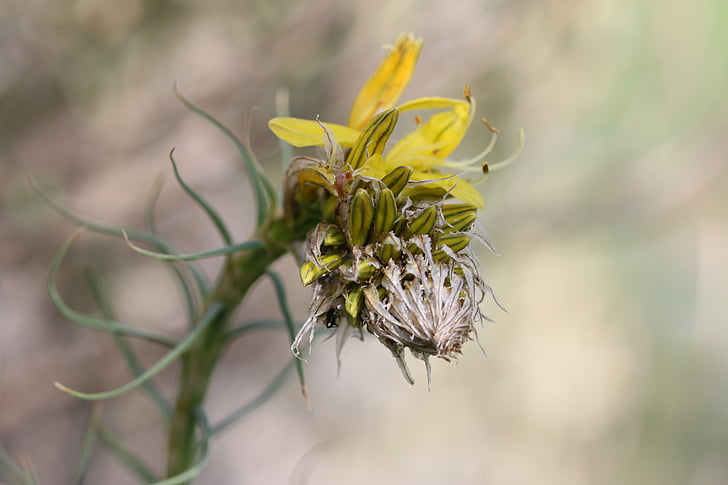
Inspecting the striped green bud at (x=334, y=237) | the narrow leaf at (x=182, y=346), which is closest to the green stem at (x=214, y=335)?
the narrow leaf at (x=182, y=346)

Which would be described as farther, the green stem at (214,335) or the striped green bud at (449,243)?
the green stem at (214,335)

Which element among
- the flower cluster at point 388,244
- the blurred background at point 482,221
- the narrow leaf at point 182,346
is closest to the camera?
the flower cluster at point 388,244

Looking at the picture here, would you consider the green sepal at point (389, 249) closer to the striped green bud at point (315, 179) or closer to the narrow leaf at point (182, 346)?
the striped green bud at point (315, 179)

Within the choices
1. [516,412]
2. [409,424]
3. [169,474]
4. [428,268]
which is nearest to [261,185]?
[428,268]

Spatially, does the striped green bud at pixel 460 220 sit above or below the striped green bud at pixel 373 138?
below

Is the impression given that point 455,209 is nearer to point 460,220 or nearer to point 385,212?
point 460,220

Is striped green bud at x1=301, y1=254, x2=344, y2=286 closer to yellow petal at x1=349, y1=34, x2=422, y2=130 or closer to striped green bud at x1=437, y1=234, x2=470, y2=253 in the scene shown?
striped green bud at x1=437, y1=234, x2=470, y2=253
